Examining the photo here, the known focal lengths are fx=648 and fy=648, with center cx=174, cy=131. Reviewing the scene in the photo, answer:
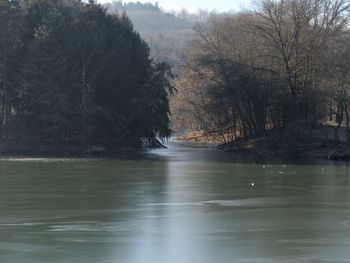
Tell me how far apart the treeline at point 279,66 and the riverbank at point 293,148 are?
3.35ft

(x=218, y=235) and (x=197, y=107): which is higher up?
(x=197, y=107)

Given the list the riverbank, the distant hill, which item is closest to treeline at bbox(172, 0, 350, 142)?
the riverbank

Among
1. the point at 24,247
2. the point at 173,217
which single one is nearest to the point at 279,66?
the point at 173,217

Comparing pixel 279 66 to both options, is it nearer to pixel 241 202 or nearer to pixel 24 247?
pixel 241 202

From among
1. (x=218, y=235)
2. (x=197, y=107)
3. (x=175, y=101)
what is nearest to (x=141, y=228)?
(x=218, y=235)

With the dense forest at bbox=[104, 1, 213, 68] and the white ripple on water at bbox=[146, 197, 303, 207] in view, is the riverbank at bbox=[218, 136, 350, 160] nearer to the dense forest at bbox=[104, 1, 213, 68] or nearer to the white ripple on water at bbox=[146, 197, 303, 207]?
the white ripple on water at bbox=[146, 197, 303, 207]

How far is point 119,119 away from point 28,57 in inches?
346

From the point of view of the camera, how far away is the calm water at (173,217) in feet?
39.9

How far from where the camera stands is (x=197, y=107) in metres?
66.8

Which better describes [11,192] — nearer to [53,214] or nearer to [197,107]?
[53,214]

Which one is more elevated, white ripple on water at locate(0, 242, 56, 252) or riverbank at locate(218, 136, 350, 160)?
riverbank at locate(218, 136, 350, 160)

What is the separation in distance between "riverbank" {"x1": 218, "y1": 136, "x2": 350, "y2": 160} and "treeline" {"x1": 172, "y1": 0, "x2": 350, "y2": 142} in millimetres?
1020

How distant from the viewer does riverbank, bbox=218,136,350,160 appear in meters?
43.9

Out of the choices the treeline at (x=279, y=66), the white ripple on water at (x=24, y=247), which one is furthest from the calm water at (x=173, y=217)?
the treeline at (x=279, y=66)
